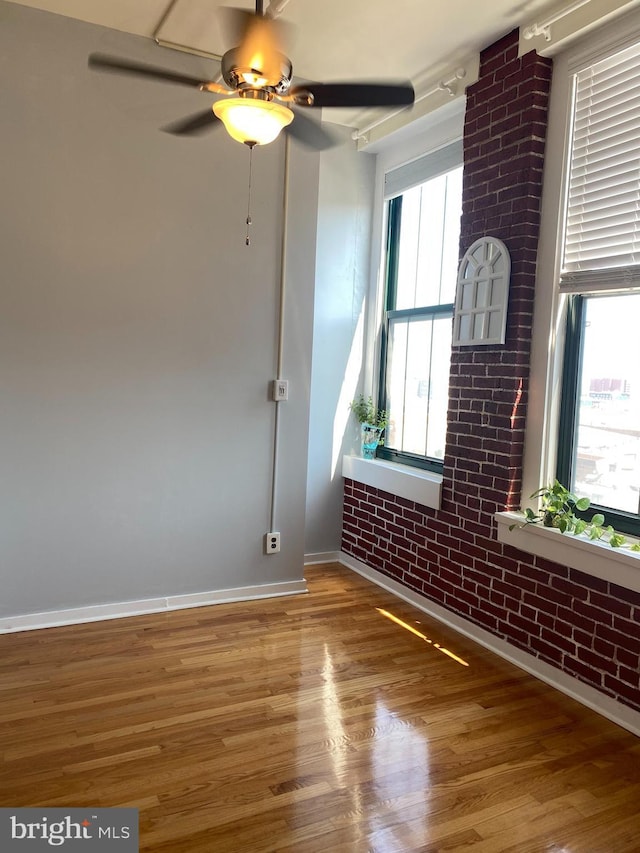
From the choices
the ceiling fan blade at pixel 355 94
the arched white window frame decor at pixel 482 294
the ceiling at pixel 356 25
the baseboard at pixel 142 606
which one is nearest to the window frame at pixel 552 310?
the arched white window frame decor at pixel 482 294

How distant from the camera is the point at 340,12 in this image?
9.90 feet

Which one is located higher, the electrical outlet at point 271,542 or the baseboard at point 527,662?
the electrical outlet at point 271,542

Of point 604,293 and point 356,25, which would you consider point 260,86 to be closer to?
point 356,25

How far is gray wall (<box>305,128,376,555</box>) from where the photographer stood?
447 centimetres

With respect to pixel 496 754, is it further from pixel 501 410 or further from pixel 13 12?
pixel 13 12

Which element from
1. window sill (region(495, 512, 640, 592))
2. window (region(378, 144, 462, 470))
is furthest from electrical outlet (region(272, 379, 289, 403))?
window sill (region(495, 512, 640, 592))

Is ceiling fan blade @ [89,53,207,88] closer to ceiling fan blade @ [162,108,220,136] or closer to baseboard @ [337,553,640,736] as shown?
ceiling fan blade @ [162,108,220,136]

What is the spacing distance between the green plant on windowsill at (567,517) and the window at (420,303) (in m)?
0.96

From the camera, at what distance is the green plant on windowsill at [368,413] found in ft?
14.8

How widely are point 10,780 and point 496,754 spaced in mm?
Result: 1671

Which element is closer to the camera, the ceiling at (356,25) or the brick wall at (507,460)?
the brick wall at (507,460)

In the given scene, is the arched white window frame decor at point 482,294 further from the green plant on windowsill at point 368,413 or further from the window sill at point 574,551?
the green plant on windowsill at point 368,413

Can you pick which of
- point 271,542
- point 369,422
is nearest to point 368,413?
point 369,422

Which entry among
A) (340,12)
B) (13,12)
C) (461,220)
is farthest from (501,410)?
(13,12)
